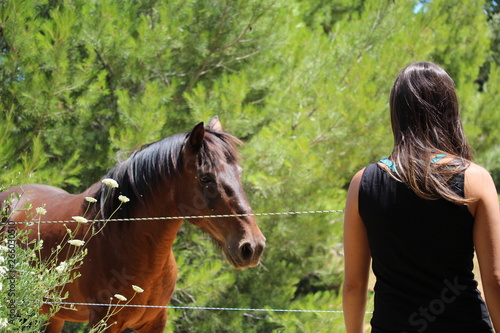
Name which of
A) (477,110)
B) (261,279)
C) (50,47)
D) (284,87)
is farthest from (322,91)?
(477,110)

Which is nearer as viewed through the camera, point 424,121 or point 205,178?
point 424,121

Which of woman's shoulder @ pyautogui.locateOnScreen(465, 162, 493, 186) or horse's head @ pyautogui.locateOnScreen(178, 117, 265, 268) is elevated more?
woman's shoulder @ pyautogui.locateOnScreen(465, 162, 493, 186)

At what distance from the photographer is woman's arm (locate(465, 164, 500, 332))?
1.38m

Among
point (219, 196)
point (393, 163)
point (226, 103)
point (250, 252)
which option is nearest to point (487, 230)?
point (393, 163)

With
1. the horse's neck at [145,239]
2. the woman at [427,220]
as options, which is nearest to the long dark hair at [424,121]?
the woman at [427,220]

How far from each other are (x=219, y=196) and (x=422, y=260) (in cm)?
145

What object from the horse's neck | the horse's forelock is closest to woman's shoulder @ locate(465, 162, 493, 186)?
the horse's forelock

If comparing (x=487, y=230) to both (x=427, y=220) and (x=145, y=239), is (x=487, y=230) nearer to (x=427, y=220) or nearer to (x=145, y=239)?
(x=427, y=220)

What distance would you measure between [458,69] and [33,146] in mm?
6564

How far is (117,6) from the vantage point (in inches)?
192

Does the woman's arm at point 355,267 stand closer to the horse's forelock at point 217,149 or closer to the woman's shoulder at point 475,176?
the woman's shoulder at point 475,176

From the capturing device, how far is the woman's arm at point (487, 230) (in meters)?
1.38

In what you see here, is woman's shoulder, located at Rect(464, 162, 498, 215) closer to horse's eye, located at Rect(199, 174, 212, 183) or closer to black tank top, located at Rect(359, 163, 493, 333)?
black tank top, located at Rect(359, 163, 493, 333)

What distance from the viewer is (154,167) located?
293 centimetres
